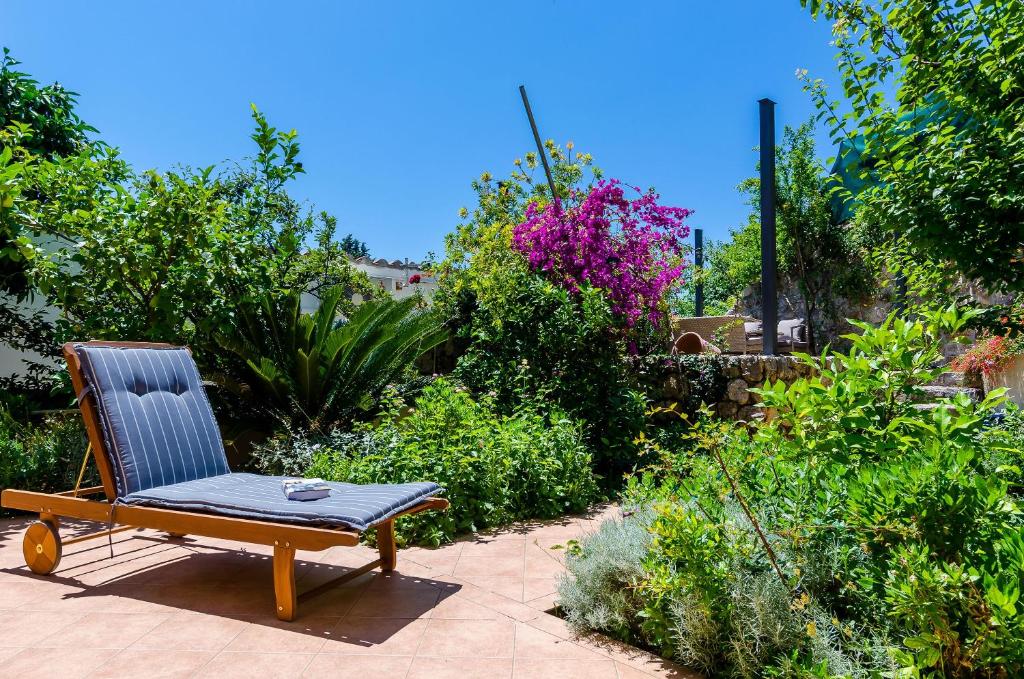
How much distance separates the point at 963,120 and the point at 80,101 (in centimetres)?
828

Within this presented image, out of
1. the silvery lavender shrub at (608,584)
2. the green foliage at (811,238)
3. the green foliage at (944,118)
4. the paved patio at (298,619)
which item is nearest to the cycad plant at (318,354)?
the paved patio at (298,619)

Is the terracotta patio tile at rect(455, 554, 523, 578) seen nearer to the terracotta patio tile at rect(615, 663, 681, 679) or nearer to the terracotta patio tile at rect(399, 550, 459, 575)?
the terracotta patio tile at rect(399, 550, 459, 575)

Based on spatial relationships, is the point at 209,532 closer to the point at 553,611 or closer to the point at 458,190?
the point at 553,611

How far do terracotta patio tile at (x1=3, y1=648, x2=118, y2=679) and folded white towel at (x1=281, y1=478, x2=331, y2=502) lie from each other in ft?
2.93

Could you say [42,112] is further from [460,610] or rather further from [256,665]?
[460,610]

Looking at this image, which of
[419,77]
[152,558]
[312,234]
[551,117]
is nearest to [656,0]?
[419,77]

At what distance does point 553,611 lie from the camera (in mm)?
2852

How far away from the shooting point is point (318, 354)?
5.75m

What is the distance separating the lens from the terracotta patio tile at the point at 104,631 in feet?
8.41

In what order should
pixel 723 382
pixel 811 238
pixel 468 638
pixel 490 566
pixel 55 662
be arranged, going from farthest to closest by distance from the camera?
1. pixel 811 238
2. pixel 723 382
3. pixel 490 566
4. pixel 468 638
5. pixel 55 662

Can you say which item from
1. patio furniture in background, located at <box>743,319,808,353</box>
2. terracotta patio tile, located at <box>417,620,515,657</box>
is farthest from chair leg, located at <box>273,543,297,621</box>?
patio furniture in background, located at <box>743,319,808,353</box>

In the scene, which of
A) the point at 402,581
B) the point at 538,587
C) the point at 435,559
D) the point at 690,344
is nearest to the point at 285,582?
the point at 402,581

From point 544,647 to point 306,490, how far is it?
134 centimetres

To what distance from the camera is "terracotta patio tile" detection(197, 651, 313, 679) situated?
228 cm
